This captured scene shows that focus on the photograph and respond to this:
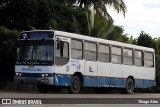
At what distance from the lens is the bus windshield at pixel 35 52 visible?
23.3 metres

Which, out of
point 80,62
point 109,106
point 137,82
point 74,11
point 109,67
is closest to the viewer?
point 109,106

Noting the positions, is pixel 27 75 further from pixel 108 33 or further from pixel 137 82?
pixel 108 33

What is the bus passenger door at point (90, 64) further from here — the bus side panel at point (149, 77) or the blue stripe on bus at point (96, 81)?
the bus side panel at point (149, 77)

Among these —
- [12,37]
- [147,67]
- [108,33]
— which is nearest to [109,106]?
[12,37]

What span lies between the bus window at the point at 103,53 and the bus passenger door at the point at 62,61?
9.94 ft

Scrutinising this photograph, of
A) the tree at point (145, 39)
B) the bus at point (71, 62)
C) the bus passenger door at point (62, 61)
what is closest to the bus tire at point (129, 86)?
the bus at point (71, 62)

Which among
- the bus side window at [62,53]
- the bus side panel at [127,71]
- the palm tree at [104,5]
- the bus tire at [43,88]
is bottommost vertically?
the bus tire at [43,88]

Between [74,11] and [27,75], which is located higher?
[74,11]

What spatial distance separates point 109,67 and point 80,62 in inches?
113

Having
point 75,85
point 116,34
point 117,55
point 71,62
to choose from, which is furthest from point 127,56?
point 116,34

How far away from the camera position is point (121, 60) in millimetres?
28500

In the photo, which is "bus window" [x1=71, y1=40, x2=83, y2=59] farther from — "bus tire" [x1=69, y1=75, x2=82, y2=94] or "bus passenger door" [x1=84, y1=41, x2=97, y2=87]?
"bus tire" [x1=69, y1=75, x2=82, y2=94]

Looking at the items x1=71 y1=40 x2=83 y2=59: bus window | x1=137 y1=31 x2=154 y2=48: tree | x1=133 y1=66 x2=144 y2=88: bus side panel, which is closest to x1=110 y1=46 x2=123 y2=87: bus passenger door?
x1=133 y1=66 x2=144 y2=88: bus side panel

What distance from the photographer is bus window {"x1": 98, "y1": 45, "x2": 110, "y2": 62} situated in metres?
26.6
